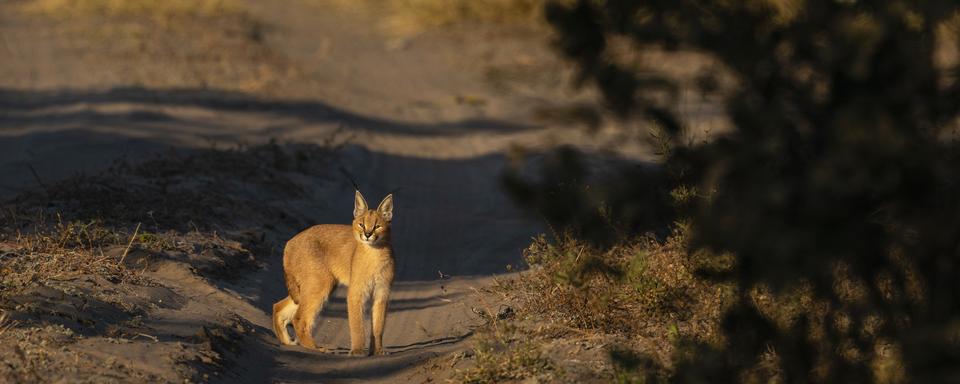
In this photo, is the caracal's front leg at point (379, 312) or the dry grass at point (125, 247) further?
the caracal's front leg at point (379, 312)

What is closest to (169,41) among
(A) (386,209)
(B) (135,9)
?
(B) (135,9)

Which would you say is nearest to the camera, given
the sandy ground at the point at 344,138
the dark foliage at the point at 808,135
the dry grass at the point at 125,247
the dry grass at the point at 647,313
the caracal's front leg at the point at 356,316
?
→ the dark foliage at the point at 808,135

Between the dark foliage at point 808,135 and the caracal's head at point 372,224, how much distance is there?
14.6 feet

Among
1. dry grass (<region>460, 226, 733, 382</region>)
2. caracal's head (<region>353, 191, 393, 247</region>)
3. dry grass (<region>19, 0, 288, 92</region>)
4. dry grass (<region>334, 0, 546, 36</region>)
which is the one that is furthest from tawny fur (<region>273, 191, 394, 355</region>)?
dry grass (<region>334, 0, 546, 36</region>)

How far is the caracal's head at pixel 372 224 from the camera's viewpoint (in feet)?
30.4

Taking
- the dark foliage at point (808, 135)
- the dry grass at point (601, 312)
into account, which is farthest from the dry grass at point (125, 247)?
the dark foliage at point (808, 135)

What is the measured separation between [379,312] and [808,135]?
512 centimetres

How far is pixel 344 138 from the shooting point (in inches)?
734

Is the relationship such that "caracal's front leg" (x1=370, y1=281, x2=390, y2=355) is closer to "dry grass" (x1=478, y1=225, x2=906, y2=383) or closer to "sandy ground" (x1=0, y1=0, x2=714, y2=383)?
"sandy ground" (x1=0, y1=0, x2=714, y2=383)

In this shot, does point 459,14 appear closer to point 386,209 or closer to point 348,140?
point 348,140

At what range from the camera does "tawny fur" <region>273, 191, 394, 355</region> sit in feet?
29.9

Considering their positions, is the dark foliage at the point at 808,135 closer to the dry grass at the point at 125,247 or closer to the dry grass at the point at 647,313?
the dry grass at the point at 647,313

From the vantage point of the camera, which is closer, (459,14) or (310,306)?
(310,306)

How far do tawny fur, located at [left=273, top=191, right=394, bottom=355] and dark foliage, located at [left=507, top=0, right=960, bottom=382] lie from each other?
4412 millimetres
